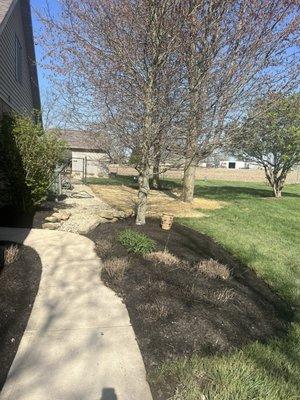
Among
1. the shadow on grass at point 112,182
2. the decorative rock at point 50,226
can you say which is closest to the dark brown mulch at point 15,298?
the decorative rock at point 50,226

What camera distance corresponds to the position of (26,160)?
8.72m

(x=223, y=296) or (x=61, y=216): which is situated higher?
(x=61, y=216)

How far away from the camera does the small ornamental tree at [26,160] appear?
340 inches

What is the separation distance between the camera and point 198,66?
7.17 meters

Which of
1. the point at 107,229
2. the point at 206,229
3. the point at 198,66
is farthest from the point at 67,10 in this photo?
the point at 206,229

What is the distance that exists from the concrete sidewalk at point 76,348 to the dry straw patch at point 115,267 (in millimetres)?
167

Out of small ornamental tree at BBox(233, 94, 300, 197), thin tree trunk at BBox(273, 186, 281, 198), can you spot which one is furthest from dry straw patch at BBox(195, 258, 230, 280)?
thin tree trunk at BBox(273, 186, 281, 198)

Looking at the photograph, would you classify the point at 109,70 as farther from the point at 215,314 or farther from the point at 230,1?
the point at 215,314

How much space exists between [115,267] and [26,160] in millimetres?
4486

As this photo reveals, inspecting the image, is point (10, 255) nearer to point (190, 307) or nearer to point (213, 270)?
point (190, 307)

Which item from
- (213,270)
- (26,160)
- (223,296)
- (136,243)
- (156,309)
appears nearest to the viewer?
(156,309)

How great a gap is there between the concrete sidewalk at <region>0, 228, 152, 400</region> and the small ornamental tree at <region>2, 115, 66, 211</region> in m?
3.83

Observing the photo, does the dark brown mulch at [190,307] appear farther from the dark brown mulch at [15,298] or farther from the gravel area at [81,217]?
the gravel area at [81,217]

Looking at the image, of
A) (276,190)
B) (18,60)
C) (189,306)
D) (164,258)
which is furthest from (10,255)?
(276,190)
